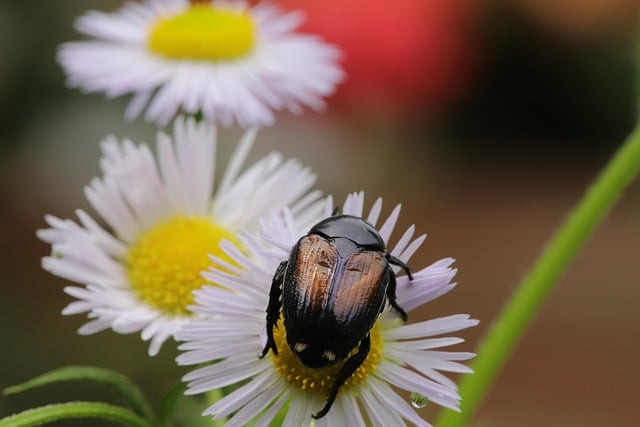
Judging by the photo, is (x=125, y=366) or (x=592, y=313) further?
(x=592, y=313)

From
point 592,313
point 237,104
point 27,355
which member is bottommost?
point 27,355

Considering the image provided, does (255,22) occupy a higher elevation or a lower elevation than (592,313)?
lower

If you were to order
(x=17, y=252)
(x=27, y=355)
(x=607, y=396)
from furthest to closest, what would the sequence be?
(x=17, y=252)
(x=607, y=396)
(x=27, y=355)

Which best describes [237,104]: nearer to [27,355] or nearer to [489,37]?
[27,355]

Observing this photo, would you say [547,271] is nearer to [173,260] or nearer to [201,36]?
[173,260]

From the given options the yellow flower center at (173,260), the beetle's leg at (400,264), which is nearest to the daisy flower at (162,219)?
the yellow flower center at (173,260)

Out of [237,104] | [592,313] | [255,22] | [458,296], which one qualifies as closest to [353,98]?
[458,296]
